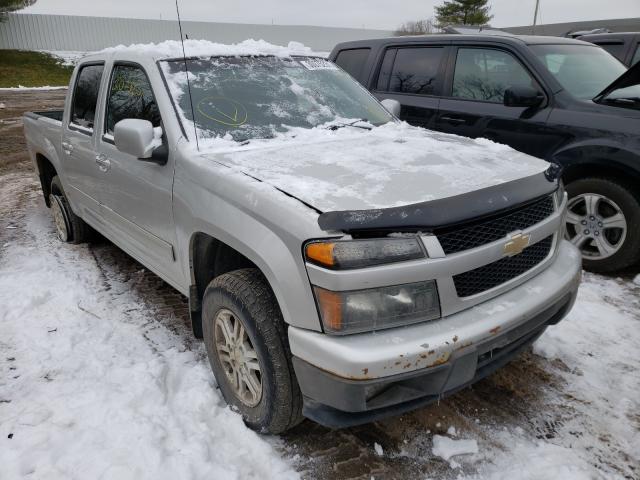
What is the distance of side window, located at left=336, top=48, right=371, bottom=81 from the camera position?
5785 mm

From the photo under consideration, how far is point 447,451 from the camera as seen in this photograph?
2.32 metres

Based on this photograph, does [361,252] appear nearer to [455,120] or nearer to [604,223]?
[604,223]

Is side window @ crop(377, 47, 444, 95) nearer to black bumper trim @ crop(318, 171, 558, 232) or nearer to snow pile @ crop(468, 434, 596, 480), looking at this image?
black bumper trim @ crop(318, 171, 558, 232)

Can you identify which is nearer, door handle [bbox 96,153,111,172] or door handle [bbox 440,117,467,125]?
door handle [bbox 96,153,111,172]

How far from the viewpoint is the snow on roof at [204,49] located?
314 cm

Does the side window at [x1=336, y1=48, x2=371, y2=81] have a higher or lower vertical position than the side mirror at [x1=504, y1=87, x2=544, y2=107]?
higher

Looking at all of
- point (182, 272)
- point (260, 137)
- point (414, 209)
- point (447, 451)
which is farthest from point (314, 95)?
point (447, 451)

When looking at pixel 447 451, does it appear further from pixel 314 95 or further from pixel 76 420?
pixel 314 95

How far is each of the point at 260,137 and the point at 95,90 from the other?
1.79m

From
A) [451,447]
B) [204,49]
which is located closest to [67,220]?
[204,49]

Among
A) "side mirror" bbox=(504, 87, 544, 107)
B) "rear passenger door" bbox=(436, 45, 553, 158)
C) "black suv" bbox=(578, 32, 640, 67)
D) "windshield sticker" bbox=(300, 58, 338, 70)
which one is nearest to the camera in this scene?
"windshield sticker" bbox=(300, 58, 338, 70)

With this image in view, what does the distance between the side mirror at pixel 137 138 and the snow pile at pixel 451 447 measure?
6.96ft

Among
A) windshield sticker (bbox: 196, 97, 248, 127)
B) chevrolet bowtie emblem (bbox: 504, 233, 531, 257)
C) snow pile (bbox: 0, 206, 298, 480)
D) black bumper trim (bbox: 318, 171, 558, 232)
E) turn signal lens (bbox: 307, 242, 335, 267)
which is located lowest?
snow pile (bbox: 0, 206, 298, 480)

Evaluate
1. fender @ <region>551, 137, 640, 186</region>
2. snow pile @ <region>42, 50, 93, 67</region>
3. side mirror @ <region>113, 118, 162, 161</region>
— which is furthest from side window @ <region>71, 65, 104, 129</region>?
snow pile @ <region>42, 50, 93, 67</region>
